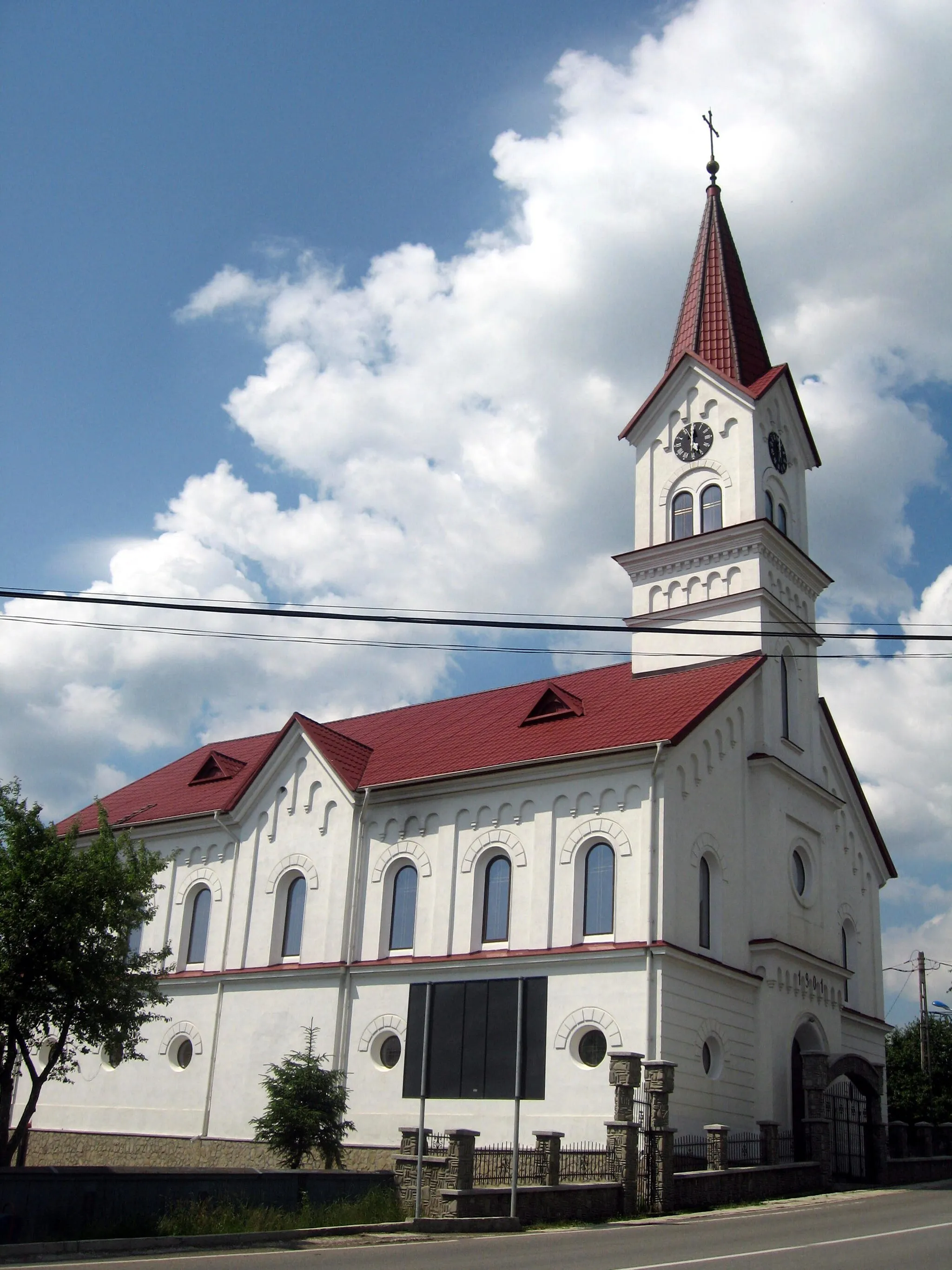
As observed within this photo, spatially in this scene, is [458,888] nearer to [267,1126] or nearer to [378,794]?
[378,794]

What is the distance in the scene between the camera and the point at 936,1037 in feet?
162

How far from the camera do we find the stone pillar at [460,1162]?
19.6 metres

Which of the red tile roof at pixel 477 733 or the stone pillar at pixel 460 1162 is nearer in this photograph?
the stone pillar at pixel 460 1162

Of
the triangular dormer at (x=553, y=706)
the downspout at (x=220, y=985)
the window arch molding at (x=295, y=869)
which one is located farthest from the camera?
the window arch molding at (x=295, y=869)

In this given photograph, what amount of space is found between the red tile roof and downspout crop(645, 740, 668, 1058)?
3.85ft

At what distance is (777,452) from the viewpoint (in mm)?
37844

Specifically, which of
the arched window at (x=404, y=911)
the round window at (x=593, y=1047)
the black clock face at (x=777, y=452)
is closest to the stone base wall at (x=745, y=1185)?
the round window at (x=593, y=1047)

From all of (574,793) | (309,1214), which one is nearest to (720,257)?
(574,793)

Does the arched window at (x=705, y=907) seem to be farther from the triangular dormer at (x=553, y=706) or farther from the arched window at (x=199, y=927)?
the arched window at (x=199, y=927)

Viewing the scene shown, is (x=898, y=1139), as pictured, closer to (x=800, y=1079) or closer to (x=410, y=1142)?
(x=800, y=1079)

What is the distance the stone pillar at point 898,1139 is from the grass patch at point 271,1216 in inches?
704

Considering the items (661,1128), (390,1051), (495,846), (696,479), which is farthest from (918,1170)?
(696,479)

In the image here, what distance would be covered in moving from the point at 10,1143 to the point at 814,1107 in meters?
18.0

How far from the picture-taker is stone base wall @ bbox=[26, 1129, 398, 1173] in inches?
1148
